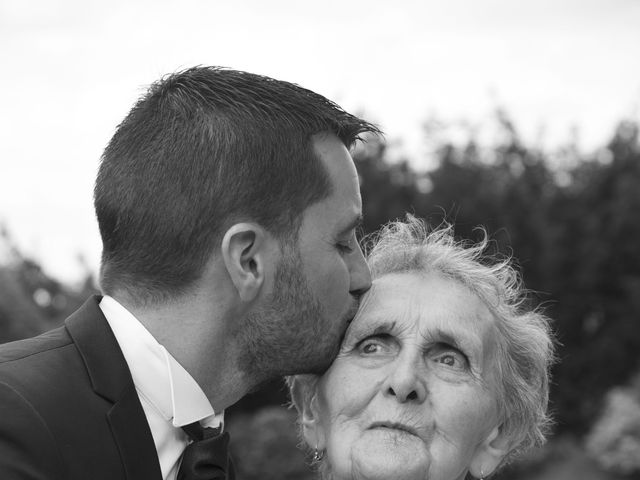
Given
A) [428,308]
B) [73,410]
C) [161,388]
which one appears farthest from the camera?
[428,308]

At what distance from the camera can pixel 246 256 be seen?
4.00m

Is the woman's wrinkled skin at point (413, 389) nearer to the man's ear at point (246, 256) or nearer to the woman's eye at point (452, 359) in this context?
the woman's eye at point (452, 359)

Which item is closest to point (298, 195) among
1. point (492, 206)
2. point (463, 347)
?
point (463, 347)

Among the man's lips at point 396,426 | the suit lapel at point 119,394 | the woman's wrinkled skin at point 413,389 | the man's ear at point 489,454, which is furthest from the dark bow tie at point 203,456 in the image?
the man's ear at point 489,454

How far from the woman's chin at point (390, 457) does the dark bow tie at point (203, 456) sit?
54cm

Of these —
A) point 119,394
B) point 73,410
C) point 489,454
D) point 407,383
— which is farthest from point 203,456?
point 489,454

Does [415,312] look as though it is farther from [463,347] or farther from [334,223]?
[334,223]

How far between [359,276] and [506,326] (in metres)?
0.73

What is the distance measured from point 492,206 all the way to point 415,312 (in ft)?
44.7

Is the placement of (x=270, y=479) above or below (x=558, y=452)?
above

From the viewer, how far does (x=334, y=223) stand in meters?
4.22

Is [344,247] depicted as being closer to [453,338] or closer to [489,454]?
[453,338]

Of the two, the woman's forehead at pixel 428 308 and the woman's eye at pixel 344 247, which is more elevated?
the woman's eye at pixel 344 247

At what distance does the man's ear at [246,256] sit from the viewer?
156 inches
